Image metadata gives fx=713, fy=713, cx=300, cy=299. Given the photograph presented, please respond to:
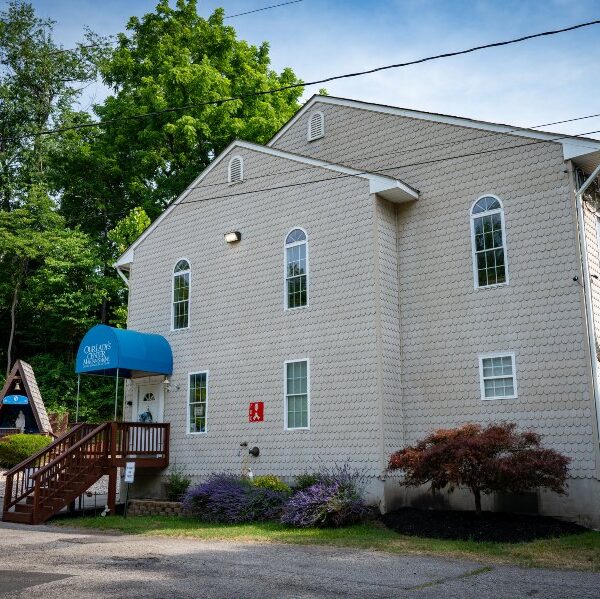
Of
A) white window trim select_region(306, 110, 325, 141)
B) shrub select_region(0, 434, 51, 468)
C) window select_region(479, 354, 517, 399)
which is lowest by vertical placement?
shrub select_region(0, 434, 51, 468)

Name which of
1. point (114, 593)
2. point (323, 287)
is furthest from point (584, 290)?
point (114, 593)

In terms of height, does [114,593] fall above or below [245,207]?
below

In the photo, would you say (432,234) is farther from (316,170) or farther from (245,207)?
(245,207)

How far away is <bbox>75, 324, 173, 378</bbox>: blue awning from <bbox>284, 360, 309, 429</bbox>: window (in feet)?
13.7

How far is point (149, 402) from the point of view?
20.6 m

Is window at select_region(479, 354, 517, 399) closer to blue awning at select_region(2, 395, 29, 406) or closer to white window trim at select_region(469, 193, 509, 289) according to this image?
white window trim at select_region(469, 193, 509, 289)

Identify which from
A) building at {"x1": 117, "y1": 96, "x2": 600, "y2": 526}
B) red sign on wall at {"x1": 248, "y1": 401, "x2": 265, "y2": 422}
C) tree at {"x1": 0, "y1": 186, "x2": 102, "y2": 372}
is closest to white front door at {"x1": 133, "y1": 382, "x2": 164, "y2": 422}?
building at {"x1": 117, "y1": 96, "x2": 600, "y2": 526}

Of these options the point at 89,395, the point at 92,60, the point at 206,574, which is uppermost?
the point at 92,60

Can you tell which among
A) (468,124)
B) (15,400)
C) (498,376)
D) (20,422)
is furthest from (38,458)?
(20,422)

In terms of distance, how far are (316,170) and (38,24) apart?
3230 centimetres

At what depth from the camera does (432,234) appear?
54.8 feet

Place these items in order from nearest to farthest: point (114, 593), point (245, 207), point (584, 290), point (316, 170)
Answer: point (114, 593) → point (584, 290) → point (316, 170) → point (245, 207)

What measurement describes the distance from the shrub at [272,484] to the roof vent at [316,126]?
935cm

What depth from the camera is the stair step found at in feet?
54.0
